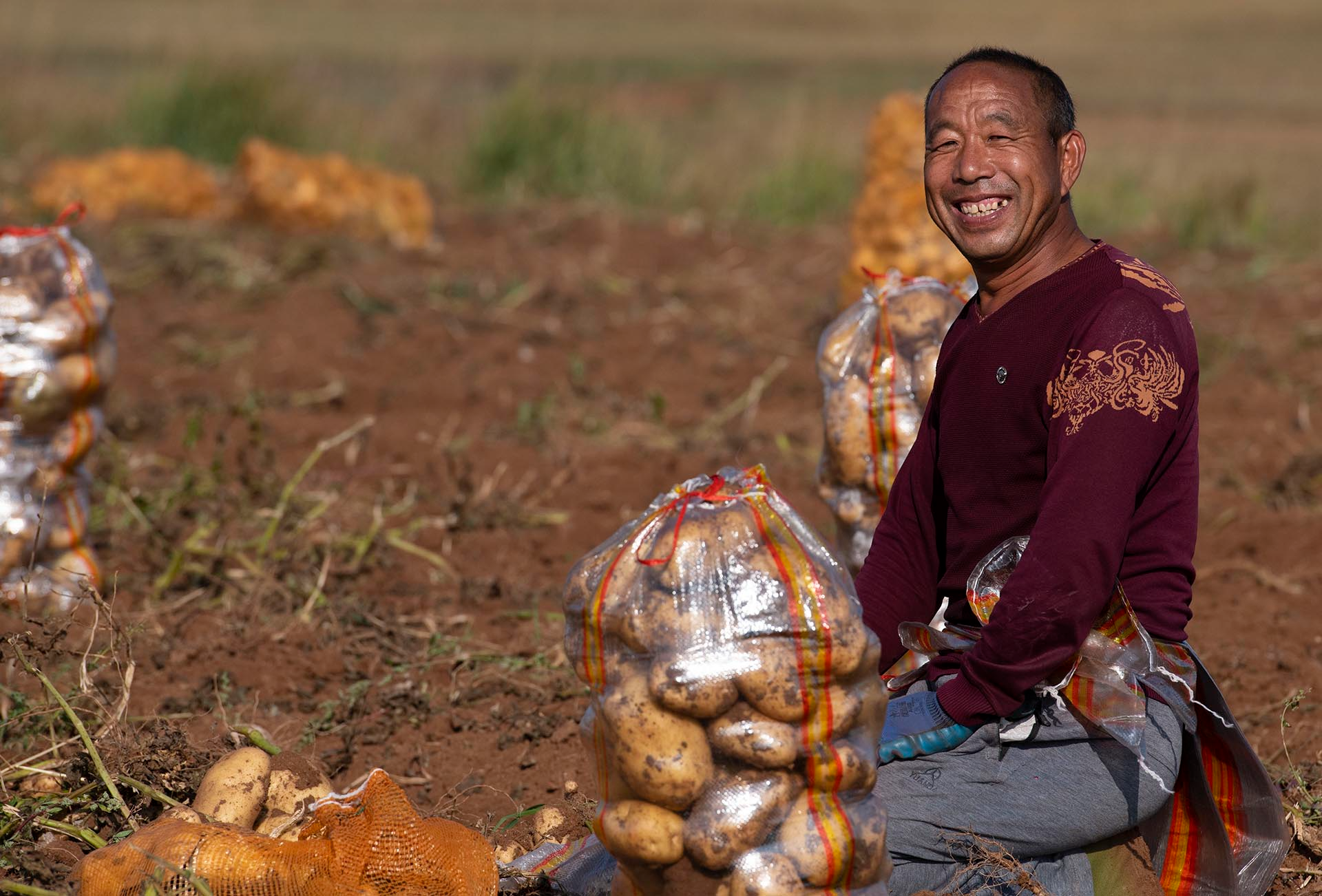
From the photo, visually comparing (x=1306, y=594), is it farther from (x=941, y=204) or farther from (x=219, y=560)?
(x=219, y=560)

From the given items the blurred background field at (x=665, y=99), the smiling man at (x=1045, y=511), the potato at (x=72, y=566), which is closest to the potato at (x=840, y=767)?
the smiling man at (x=1045, y=511)

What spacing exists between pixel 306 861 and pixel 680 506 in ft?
2.69

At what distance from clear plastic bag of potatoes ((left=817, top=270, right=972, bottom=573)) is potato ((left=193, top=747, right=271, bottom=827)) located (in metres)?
1.55

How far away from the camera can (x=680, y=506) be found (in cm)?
216

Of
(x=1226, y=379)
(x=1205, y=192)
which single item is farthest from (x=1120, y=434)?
(x=1205, y=192)

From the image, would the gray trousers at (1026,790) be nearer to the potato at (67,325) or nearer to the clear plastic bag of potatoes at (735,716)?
the clear plastic bag of potatoes at (735,716)

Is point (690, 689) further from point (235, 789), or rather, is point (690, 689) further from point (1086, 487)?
point (235, 789)

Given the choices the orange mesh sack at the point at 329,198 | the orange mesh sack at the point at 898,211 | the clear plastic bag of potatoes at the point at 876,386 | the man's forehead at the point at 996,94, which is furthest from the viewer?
the orange mesh sack at the point at 329,198

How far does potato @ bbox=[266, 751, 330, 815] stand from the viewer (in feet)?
8.46

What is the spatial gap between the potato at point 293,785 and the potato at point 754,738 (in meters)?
0.91

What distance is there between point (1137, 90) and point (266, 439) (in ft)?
73.9

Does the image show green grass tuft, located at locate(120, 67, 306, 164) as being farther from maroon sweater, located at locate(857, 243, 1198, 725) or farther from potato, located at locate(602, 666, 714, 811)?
potato, located at locate(602, 666, 714, 811)

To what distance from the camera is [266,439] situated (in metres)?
5.41

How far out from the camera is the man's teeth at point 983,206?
243 centimetres
